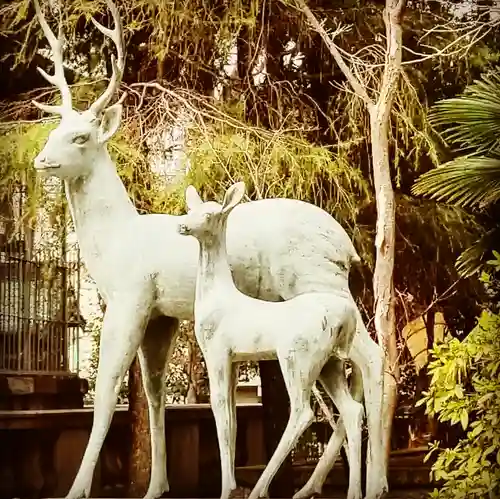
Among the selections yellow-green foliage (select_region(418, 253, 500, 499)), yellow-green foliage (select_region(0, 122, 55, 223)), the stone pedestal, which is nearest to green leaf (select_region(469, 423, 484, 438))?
yellow-green foliage (select_region(418, 253, 500, 499))

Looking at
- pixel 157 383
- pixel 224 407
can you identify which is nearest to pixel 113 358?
pixel 157 383

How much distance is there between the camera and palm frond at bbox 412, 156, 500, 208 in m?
2.31

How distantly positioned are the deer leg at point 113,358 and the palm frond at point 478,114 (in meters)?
0.89

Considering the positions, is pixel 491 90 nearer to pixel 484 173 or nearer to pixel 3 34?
pixel 484 173

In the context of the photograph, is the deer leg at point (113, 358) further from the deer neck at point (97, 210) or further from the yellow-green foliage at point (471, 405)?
the yellow-green foliage at point (471, 405)

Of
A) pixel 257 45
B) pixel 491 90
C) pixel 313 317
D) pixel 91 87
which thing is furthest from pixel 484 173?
pixel 91 87

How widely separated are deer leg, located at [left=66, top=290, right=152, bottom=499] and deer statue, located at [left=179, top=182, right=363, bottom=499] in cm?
17

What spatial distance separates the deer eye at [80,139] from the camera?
2.29 meters

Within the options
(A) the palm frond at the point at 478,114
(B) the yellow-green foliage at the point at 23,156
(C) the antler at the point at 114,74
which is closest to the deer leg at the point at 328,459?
(A) the palm frond at the point at 478,114

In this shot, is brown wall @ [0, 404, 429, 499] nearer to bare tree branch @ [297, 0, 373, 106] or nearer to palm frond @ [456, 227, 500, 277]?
palm frond @ [456, 227, 500, 277]

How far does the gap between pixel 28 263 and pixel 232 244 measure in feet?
2.55

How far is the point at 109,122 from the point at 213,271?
491 millimetres

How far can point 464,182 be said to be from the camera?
2.38 metres

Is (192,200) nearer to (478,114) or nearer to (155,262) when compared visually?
(155,262)
